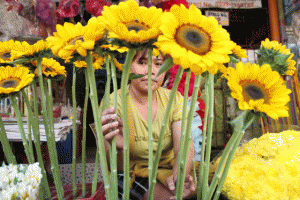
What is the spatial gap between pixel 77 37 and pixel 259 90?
0.85 feet

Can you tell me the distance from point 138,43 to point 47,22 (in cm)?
137

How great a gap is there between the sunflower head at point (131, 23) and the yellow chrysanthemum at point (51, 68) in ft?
0.71

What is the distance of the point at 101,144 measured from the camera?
325 millimetres

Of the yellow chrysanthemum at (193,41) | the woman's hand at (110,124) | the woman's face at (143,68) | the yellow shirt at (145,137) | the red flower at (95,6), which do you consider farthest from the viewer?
the red flower at (95,6)

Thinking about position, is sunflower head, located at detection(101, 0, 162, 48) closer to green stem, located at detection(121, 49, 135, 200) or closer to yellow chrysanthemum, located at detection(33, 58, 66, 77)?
green stem, located at detection(121, 49, 135, 200)

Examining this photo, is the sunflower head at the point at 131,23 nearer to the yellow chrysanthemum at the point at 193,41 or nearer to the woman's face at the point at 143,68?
the yellow chrysanthemum at the point at 193,41

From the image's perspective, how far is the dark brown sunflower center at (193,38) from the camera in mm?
254

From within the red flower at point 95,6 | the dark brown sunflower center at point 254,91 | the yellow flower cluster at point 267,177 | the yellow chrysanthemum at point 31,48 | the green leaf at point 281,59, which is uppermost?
the red flower at point 95,6

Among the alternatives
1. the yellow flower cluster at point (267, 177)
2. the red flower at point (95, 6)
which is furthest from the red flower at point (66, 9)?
the yellow flower cluster at point (267, 177)

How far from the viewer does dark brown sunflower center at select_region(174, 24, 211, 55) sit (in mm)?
254

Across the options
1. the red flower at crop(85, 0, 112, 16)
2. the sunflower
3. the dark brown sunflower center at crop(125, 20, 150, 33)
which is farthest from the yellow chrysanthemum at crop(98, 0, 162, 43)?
the red flower at crop(85, 0, 112, 16)

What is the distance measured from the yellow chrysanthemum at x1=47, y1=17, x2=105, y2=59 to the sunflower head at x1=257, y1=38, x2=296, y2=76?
0.29m

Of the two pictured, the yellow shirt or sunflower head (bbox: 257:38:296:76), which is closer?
sunflower head (bbox: 257:38:296:76)

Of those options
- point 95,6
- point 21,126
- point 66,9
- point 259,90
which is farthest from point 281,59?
point 66,9
